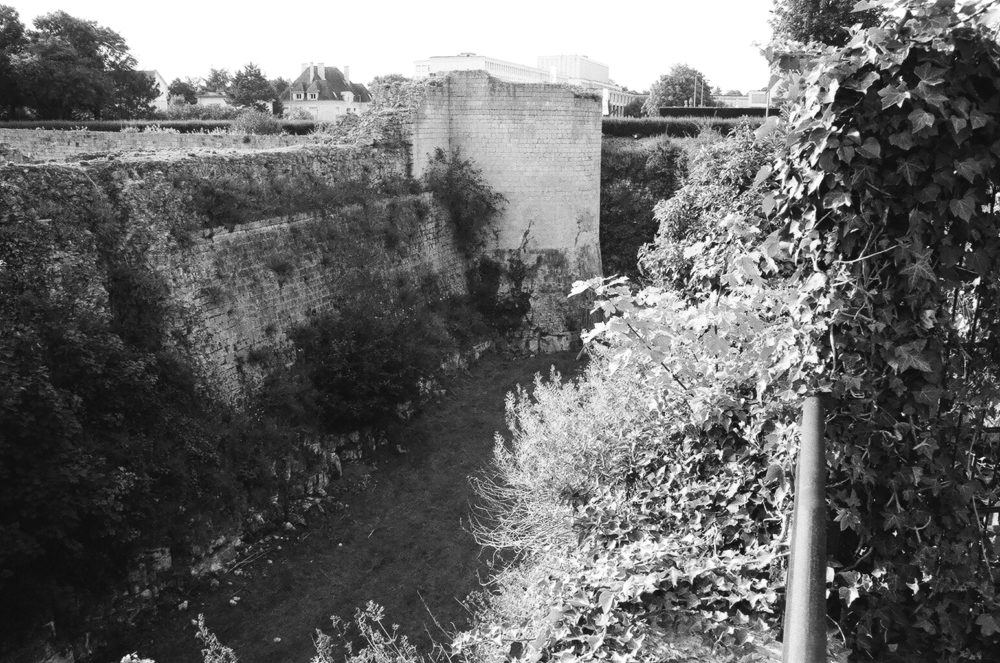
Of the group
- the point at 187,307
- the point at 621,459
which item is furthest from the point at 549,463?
the point at 187,307

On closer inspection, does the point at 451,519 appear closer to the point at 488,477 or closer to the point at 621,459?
the point at 488,477

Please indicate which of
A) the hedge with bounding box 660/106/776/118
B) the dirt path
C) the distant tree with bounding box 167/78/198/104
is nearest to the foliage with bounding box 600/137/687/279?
the dirt path

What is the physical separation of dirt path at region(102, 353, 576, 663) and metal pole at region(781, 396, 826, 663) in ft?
18.9

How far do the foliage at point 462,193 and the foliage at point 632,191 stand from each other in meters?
3.75

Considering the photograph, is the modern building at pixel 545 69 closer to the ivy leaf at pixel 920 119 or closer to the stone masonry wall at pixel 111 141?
the stone masonry wall at pixel 111 141

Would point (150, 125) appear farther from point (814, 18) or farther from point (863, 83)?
point (863, 83)

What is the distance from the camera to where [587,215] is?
16.0 meters

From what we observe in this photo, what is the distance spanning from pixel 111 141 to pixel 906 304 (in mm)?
18091

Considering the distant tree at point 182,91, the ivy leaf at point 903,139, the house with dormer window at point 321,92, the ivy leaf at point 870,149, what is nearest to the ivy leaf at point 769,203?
the ivy leaf at point 870,149

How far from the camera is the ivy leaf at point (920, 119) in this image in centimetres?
272

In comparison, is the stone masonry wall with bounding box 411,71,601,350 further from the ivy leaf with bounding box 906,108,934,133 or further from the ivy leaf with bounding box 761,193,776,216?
the ivy leaf with bounding box 906,108,934,133

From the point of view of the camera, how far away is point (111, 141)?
53.8 feet

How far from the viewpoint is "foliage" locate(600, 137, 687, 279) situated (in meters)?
17.6

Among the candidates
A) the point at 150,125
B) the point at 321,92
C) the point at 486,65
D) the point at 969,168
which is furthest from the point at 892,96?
the point at 321,92
